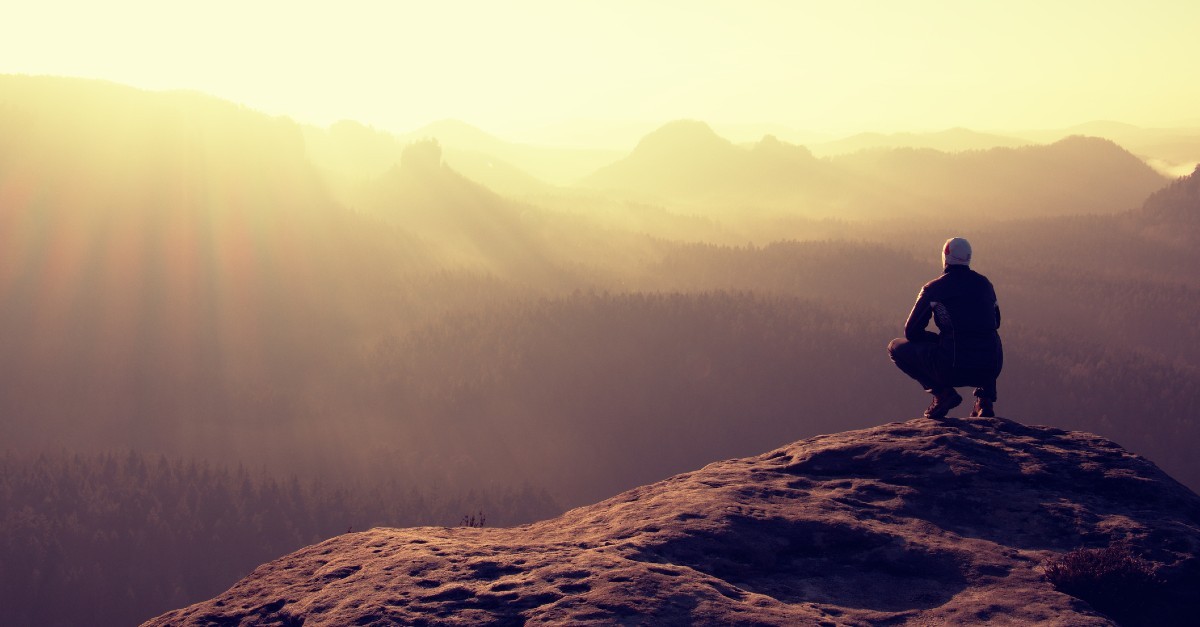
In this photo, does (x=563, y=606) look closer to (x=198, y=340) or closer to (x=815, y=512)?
(x=815, y=512)

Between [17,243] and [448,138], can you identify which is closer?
[17,243]

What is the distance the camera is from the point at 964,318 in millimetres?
8453

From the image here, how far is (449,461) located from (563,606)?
1667cm

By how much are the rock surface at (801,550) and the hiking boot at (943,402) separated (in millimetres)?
473

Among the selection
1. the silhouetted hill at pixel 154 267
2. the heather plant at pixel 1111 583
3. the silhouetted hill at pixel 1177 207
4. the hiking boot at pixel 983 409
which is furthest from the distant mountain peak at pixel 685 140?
the heather plant at pixel 1111 583

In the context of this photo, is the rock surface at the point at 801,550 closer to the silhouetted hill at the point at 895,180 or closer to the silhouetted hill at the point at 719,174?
the silhouetted hill at the point at 895,180

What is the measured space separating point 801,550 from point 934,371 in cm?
320

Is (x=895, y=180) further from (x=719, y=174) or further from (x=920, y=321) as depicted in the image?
(x=920, y=321)

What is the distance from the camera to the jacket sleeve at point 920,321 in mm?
8625

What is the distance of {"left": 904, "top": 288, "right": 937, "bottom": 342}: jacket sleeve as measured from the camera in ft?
28.3

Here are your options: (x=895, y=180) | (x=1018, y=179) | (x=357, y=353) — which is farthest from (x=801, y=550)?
(x=895, y=180)

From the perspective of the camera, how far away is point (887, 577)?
6043mm

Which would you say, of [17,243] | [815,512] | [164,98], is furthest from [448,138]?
[815,512]

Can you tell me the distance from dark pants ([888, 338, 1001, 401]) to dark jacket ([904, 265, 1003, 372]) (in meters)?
0.06
